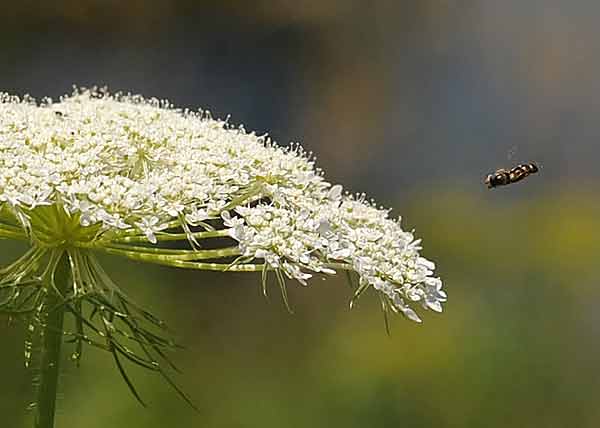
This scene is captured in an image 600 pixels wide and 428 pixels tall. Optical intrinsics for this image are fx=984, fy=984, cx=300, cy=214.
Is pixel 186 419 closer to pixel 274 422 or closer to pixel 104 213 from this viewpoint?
pixel 274 422

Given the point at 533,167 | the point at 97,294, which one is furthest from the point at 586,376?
the point at 97,294

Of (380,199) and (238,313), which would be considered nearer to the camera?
(238,313)

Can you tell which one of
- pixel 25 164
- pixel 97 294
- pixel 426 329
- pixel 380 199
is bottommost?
pixel 97 294

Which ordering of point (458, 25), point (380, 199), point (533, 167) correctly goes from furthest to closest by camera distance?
point (458, 25), point (380, 199), point (533, 167)

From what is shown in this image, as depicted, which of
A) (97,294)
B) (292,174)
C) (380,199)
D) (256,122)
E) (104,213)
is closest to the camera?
(104,213)

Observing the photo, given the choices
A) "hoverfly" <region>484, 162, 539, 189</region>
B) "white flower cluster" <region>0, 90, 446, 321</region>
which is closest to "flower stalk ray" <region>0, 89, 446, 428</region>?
"white flower cluster" <region>0, 90, 446, 321</region>

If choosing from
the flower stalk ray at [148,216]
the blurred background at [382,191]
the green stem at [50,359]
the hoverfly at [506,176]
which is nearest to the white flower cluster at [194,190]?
the flower stalk ray at [148,216]

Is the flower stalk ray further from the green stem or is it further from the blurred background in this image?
the blurred background
